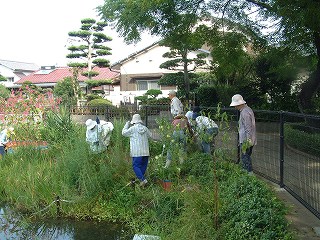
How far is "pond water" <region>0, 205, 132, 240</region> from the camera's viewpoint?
5449 millimetres

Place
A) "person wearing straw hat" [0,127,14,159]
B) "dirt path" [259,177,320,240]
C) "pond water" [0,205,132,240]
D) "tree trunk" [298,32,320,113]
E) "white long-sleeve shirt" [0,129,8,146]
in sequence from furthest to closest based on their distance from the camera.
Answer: "tree trunk" [298,32,320,113] < "white long-sleeve shirt" [0,129,8,146] < "person wearing straw hat" [0,127,14,159] < "pond water" [0,205,132,240] < "dirt path" [259,177,320,240]

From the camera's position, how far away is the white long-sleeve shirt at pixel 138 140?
22.2 ft

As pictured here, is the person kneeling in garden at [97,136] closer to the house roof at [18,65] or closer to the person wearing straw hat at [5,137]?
the person wearing straw hat at [5,137]

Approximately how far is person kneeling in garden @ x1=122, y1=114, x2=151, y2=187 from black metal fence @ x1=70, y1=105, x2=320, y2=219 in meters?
1.44

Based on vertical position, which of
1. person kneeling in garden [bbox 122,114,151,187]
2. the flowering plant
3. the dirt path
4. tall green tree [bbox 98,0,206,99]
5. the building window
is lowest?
the dirt path

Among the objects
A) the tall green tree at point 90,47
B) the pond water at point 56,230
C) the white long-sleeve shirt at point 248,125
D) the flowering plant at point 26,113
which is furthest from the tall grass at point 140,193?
the tall green tree at point 90,47

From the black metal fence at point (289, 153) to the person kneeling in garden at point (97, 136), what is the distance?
236 centimetres

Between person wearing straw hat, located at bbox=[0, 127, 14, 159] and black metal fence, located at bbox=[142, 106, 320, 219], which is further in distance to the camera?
person wearing straw hat, located at bbox=[0, 127, 14, 159]

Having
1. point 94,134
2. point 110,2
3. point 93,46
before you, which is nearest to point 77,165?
point 94,134

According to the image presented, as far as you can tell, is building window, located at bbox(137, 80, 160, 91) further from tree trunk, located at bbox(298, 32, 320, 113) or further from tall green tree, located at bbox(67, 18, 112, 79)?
tree trunk, located at bbox(298, 32, 320, 113)

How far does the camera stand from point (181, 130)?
22.2ft

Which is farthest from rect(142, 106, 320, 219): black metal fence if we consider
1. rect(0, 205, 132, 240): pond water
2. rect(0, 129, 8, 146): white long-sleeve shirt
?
rect(0, 129, 8, 146): white long-sleeve shirt

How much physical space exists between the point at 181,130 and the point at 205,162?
812mm

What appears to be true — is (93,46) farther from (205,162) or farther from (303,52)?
(205,162)
